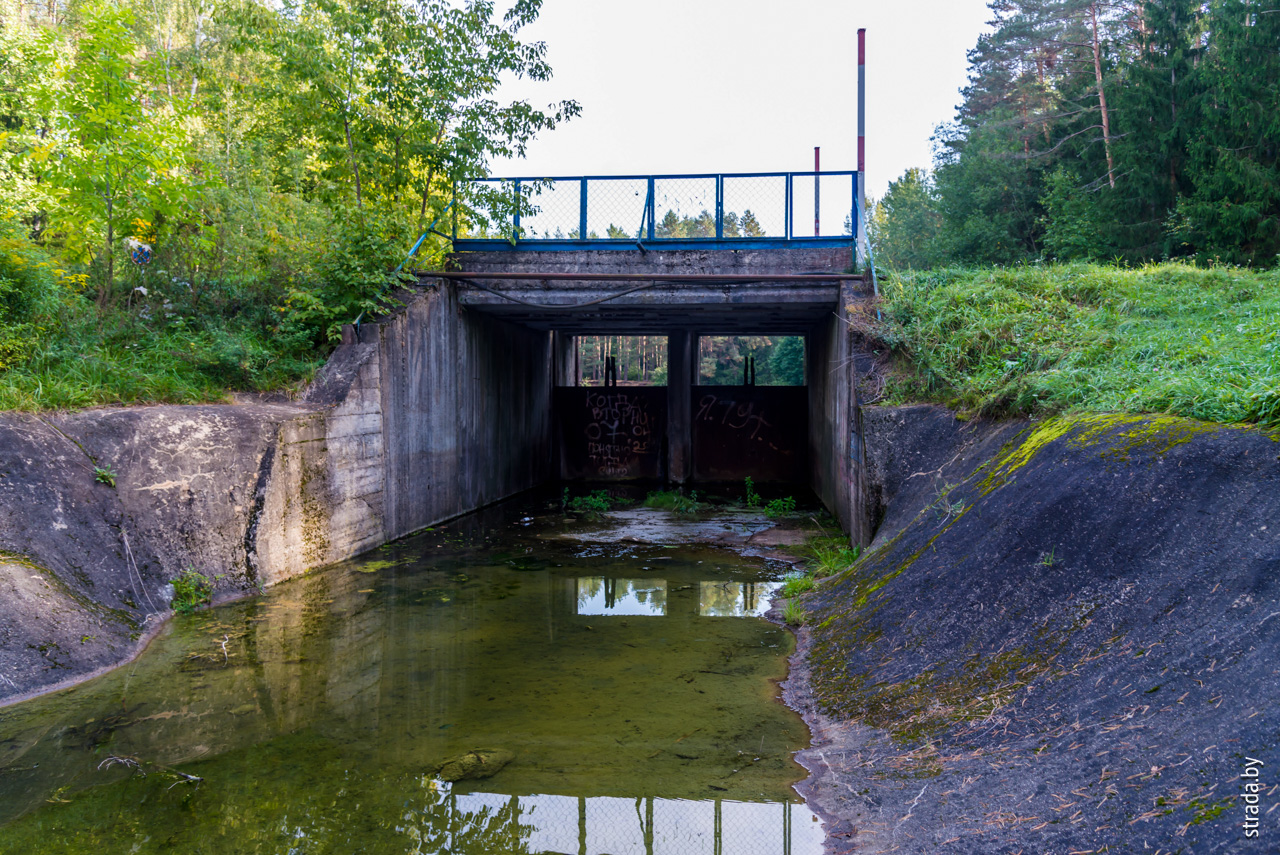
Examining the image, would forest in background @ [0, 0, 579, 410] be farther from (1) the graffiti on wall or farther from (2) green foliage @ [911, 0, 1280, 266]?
(2) green foliage @ [911, 0, 1280, 266]

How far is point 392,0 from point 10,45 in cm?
526

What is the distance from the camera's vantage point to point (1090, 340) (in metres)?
7.25

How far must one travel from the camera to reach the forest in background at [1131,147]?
46.9 ft

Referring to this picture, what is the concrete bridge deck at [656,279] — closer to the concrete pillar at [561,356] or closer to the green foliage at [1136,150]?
the concrete pillar at [561,356]

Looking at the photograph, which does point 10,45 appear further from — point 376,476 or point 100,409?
point 376,476

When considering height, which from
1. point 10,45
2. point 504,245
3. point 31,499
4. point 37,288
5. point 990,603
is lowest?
point 990,603

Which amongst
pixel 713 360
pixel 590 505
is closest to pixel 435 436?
pixel 590 505

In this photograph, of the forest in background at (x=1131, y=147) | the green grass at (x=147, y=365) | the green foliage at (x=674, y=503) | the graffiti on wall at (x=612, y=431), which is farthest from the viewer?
the graffiti on wall at (x=612, y=431)

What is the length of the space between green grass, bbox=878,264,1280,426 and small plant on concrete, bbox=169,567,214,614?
23.6 ft

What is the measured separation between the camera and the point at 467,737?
4504 millimetres

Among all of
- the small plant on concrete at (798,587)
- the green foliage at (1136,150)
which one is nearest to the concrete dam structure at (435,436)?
the small plant on concrete at (798,587)

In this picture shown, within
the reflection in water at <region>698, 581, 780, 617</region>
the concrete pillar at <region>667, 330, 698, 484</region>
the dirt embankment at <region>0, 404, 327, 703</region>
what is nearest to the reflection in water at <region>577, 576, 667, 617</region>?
the reflection in water at <region>698, 581, 780, 617</region>

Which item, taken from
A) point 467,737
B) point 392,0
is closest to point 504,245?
point 392,0

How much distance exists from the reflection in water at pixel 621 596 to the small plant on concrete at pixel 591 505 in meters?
4.55
